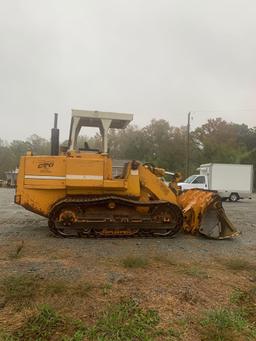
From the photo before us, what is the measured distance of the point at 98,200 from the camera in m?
9.19

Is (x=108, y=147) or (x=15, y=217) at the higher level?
(x=108, y=147)

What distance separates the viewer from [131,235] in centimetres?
942

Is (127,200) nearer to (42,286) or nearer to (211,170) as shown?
(42,286)

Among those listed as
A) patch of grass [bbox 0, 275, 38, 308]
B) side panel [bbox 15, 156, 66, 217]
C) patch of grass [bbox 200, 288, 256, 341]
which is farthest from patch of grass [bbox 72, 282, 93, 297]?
side panel [bbox 15, 156, 66, 217]

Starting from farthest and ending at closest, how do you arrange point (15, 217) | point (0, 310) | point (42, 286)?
point (15, 217), point (42, 286), point (0, 310)

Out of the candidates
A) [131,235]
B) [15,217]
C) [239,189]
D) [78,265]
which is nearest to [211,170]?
[239,189]

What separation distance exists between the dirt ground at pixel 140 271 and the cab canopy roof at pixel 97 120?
2.39 metres

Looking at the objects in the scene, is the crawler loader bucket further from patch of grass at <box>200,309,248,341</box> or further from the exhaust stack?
patch of grass at <box>200,309,248,341</box>

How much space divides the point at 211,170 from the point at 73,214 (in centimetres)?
2212

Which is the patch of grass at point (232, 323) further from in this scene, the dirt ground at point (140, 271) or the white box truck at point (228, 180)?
the white box truck at point (228, 180)

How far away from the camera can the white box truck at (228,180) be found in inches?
1169

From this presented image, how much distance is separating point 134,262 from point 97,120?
4.61 metres

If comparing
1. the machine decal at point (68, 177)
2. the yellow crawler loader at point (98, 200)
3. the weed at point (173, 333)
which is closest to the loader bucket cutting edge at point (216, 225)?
the yellow crawler loader at point (98, 200)

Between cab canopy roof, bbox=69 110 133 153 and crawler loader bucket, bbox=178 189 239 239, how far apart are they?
2.50m
